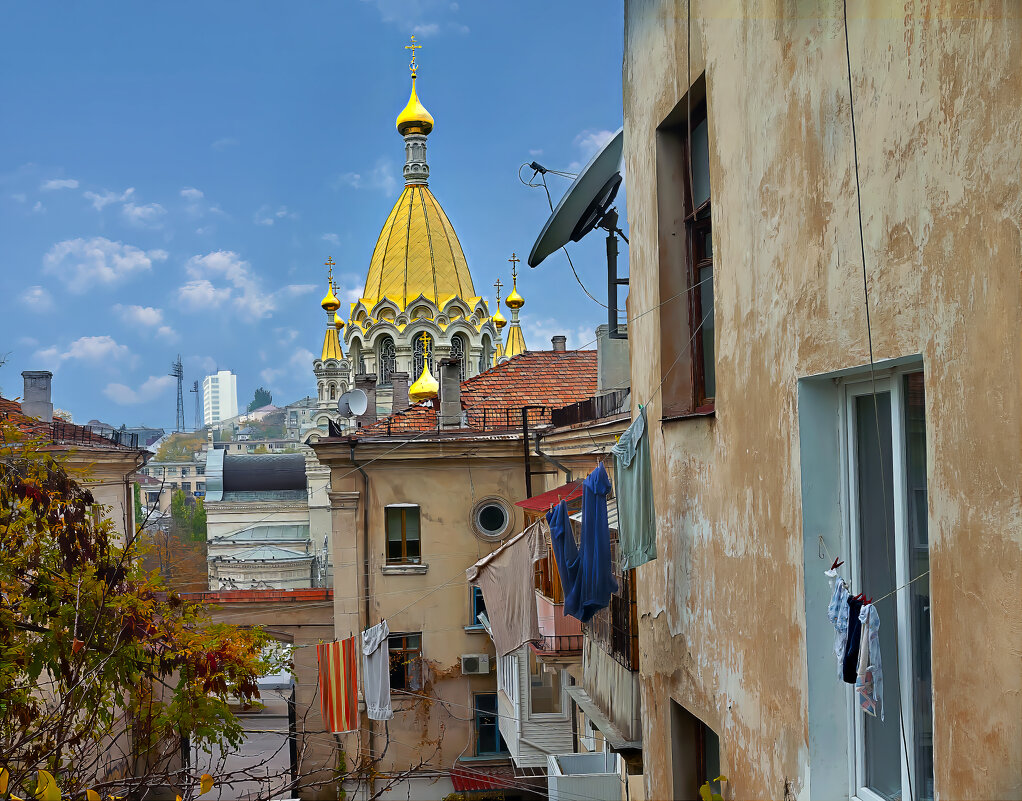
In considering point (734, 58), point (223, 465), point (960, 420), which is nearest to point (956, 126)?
point (960, 420)

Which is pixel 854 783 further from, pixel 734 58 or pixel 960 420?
pixel 734 58

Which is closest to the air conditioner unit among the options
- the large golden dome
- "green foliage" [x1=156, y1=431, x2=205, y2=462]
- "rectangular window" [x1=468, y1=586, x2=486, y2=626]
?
"rectangular window" [x1=468, y1=586, x2=486, y2=626]

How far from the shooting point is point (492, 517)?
21.1m

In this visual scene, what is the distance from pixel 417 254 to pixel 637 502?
168 ft

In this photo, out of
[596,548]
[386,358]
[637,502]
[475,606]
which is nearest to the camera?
[637,502]

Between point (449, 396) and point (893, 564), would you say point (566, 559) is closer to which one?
point (893, 564)

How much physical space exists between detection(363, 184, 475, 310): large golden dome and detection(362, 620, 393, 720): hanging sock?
37885mm

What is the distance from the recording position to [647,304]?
21.3ft

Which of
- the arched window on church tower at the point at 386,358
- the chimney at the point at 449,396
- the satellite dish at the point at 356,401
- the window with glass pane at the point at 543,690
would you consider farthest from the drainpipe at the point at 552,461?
the arched window on church tower at the point at 386,358

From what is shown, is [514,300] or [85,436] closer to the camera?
[85,436]

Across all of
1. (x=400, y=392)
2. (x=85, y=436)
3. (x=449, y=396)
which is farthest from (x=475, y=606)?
(x=400, y=392)

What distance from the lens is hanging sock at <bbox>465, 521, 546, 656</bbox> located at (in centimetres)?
1320

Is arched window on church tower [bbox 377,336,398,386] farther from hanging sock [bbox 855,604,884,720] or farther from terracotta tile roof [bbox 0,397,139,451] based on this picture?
hanging sock [bbox 855,604,884,720]

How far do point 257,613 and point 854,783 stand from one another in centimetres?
1917
